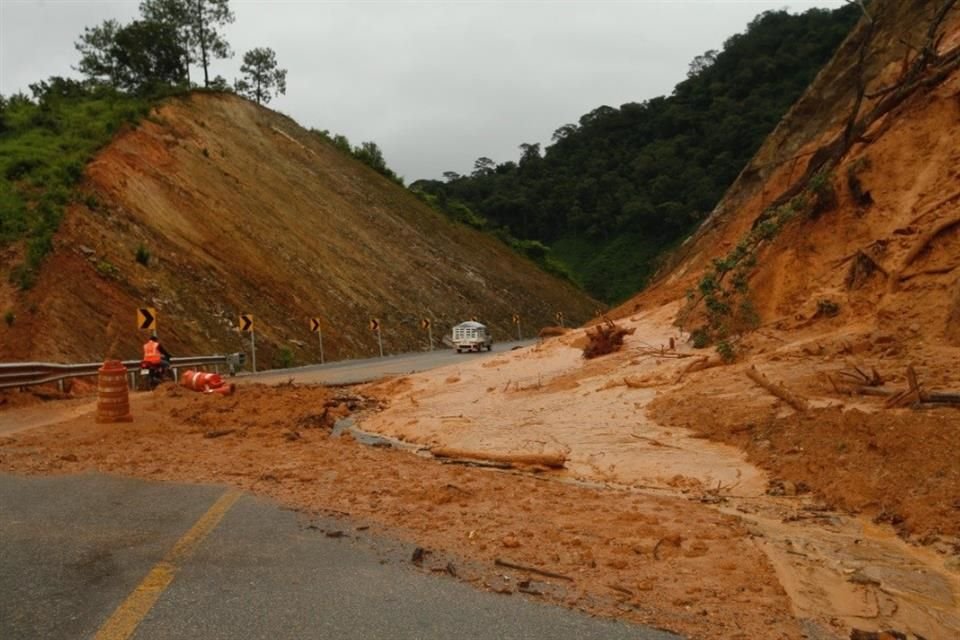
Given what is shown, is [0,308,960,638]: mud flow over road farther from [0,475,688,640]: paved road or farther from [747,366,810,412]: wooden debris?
[0,475,688,640]: paved road

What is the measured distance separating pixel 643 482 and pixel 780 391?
2.41 meters

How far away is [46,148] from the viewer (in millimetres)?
30891

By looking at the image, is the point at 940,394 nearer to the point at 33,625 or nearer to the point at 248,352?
the point at 33,625

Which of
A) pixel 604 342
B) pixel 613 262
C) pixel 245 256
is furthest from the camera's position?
pixel 613 262

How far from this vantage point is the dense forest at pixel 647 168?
254ft

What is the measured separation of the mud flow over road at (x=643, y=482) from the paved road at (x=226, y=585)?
412 millimetres

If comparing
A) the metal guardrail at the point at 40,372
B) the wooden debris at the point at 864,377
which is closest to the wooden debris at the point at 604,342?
the wooden debris at the point at 864,377

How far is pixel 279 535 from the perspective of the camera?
20.6ft

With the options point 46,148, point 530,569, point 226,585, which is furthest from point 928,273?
point 46,148

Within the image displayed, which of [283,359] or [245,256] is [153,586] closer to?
[283,359]

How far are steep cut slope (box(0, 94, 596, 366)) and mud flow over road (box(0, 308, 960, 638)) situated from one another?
33.6 ft

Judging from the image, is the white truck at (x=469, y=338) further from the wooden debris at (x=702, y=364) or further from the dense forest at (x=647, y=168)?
the dense forest at (x=647, y=168)

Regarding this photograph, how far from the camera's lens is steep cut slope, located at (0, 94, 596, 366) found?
24.1m

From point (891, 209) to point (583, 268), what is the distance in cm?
7400
